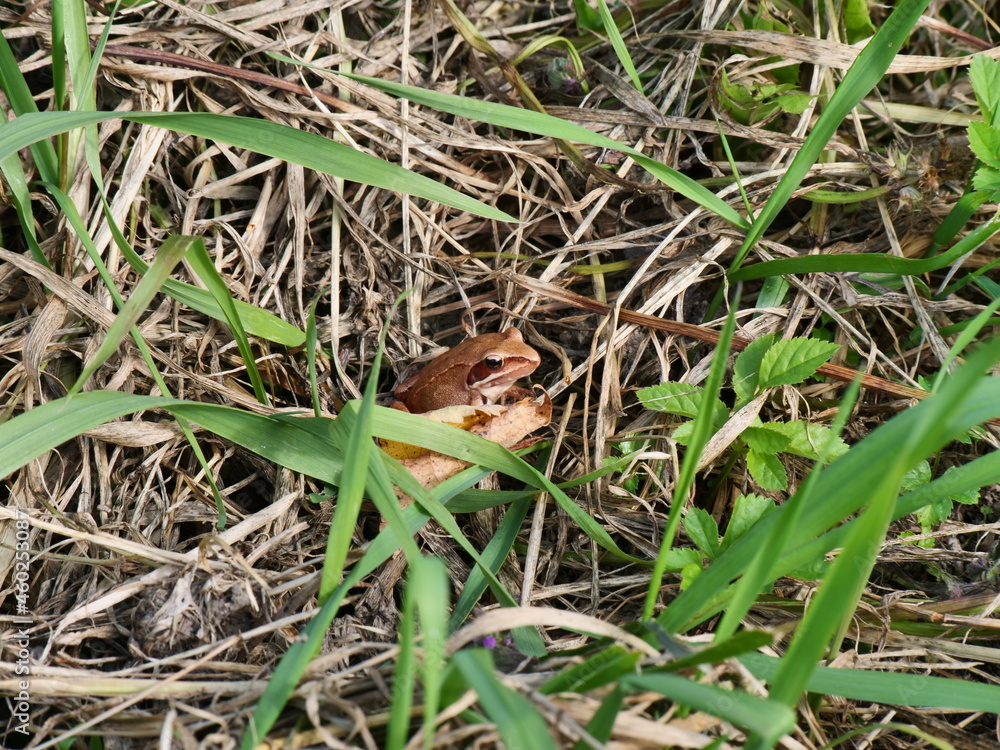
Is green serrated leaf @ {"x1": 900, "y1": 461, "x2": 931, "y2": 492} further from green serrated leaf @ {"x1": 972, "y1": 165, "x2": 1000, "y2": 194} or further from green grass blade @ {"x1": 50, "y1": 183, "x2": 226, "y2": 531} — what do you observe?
green grass blade @ {"x1": 50, "y1": 183, "x2": 226, "y2": 531}

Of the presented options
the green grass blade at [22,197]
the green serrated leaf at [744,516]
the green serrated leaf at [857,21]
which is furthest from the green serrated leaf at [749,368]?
the green grass blade at [22,197]

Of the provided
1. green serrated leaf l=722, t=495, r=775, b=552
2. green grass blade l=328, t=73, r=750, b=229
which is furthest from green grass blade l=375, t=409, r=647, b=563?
green grass blade l=328, t=73, r=750, b=229

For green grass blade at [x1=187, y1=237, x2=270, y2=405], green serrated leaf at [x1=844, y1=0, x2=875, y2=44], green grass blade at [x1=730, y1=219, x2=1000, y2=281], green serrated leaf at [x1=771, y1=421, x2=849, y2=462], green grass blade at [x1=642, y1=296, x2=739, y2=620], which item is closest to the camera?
green grass blade at [x1=642, y1=296, x2=739, y2=620]

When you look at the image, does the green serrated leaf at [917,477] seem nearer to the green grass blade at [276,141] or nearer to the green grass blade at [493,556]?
the green grass blade at [493,556]

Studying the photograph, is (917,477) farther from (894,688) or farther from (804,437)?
(894,688)

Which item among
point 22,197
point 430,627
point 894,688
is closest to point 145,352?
point 22,197

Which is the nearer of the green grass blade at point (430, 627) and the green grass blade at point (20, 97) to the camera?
the green grass blade at point (430, 627)
